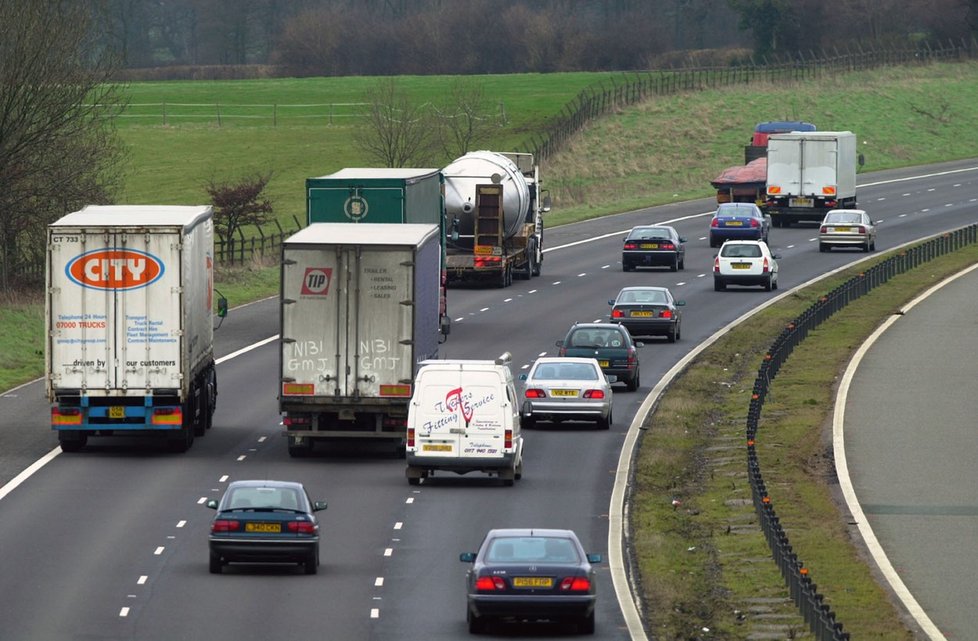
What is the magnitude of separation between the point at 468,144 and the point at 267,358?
61.7 meters

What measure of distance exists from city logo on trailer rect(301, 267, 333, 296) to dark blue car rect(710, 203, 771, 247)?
4092 cm

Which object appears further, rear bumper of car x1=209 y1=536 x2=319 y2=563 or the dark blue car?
the dark blue car

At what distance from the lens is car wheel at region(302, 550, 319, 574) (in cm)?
2631

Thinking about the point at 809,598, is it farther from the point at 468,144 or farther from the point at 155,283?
the point at 468,144

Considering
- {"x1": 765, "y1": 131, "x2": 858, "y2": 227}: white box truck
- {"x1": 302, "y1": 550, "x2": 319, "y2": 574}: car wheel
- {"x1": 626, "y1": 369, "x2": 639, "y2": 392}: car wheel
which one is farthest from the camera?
{"x1": 765, "y1": 131, "x2": 858, "y2": 227}: white box truck

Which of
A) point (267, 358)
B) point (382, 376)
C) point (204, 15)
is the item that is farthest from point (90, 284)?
point (204, 15)

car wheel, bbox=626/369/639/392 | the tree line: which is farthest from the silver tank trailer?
the tree line

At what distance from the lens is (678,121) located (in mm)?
120688

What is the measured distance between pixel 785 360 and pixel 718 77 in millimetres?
84158

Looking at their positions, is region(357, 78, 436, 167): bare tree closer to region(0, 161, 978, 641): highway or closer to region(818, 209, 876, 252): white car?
region(818, 209, 876, 252): white car

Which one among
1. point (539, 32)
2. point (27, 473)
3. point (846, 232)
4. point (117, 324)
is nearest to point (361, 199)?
point (117, 324)

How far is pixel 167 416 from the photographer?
3588cm

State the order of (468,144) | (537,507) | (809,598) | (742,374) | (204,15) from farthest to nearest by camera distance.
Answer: (204,15) < (468,144) < (742,374) < (537,507) < (809,598)

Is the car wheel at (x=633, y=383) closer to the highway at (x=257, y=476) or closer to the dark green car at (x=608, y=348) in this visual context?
the dark green car at (x=608, y=348)
